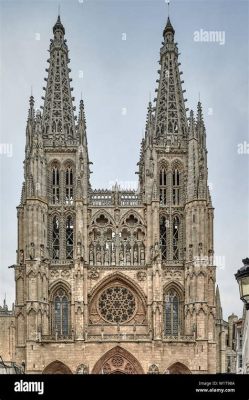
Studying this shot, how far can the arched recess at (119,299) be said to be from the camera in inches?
2473

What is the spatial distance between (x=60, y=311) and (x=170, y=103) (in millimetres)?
20752

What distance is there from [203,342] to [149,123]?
64.1 feet

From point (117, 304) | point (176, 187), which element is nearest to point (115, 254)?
point (117, 304)

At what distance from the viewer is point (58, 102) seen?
223 ft

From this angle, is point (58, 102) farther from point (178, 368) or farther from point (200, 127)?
point (178, 368)

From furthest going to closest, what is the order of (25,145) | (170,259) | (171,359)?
1. (25,145)
2. (170,259)
3. (171,359)

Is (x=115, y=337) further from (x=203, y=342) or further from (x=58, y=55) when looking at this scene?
(x=58, y=55)

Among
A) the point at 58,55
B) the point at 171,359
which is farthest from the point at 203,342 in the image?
the point at 58,55

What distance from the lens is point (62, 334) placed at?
202ft

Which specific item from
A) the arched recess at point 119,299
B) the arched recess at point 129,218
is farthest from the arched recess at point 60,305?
the arched recess at point 129,218

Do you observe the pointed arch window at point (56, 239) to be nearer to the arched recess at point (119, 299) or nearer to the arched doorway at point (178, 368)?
the arched recess at point (119, 299)

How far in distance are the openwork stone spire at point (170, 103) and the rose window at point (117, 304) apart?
540 inches

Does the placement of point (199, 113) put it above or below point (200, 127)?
above

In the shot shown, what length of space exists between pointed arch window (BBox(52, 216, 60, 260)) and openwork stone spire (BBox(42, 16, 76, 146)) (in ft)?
22.6
